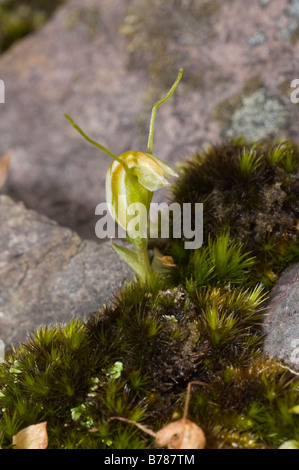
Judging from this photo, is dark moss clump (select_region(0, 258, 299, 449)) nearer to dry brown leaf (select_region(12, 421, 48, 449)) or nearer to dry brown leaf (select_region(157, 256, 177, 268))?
dry brown leaf (select_region(12, 421, 48, 449))

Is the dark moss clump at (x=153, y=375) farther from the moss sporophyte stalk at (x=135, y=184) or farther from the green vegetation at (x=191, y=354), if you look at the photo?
the moss sporophyte stalk at (x=135, y=184)

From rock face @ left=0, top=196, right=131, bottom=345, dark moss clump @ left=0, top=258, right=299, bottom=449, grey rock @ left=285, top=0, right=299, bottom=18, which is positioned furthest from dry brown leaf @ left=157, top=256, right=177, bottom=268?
grey rock @ left=285, top=0, right=299, bottom=18

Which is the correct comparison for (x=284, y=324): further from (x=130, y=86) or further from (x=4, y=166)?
(x=4, y=166)

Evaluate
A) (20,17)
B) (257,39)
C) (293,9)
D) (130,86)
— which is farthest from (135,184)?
(20,17)

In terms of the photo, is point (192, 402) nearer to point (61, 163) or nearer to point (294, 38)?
point (61, 163)

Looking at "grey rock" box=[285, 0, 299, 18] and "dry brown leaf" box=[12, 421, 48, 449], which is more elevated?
"grey rock" box=[285, 0, 299, 18]

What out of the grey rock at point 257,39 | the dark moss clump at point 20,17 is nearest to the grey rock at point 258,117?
the grey rock at point 257,39
